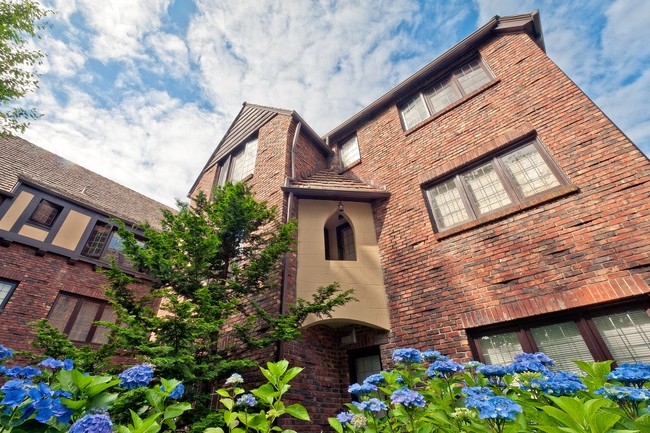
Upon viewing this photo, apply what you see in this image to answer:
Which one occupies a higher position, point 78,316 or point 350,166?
point 350,166

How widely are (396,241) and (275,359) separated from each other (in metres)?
3.22

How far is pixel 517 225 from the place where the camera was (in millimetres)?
4496

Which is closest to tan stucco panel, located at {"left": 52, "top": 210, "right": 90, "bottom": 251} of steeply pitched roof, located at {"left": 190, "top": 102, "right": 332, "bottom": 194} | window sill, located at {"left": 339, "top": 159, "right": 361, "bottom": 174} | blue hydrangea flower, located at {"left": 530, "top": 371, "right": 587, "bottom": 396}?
steeply pitched roof, located at {"left": 190, "top": 102, "right": 332, "bottom": 194}

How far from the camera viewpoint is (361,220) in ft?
21.3

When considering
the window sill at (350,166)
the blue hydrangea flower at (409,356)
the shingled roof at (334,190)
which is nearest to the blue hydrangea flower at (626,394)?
the blue hydrangea flower at (409,356)

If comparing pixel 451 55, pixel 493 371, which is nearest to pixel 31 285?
pixel 493 371

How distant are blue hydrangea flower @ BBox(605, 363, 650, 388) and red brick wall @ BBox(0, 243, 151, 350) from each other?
449 inches

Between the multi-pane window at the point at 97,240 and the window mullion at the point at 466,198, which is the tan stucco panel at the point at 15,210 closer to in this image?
the multi-pane window at the point at 97,240

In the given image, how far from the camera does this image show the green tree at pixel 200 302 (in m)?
3.51

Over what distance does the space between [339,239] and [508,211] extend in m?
3.71

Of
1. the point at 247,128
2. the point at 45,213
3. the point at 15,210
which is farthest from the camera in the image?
the point at 247,128

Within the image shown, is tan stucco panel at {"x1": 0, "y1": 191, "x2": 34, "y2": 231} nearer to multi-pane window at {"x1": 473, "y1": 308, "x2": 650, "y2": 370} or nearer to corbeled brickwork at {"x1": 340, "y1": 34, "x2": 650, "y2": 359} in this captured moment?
corbeled brickwork at {"x1": 340, "y1": 34, "x2": 650, "y2": 359}

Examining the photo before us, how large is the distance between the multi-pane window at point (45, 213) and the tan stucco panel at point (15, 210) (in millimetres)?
316

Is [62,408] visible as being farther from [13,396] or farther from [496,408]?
[496,408]
